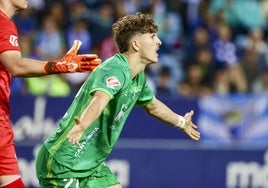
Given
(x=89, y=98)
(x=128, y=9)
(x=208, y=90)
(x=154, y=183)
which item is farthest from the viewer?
(x=128, y=9)

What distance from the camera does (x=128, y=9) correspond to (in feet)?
51.2

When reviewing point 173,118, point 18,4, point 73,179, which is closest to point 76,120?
point 73,179

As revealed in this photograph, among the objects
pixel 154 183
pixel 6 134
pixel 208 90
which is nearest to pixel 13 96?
pixel 154 183

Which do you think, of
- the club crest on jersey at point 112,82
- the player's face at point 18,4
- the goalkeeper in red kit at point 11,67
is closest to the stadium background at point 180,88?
the goalkeeper in red kit at point 11,67

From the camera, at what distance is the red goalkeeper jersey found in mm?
7207

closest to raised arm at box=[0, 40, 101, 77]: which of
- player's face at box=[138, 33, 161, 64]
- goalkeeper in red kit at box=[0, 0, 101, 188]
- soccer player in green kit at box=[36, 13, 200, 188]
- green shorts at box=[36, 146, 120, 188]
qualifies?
goalkeeper in red kit at box=[0, 0, 101, 188]

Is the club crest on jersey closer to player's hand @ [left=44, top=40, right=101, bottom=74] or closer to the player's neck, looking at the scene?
the player's neck

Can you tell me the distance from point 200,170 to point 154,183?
2.06 feet

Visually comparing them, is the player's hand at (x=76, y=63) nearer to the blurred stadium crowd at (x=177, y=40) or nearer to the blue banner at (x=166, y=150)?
the blue banner at (x=166, y=150)

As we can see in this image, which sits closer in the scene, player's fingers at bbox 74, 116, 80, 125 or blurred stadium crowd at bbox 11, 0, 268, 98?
player's fingers at bbox 74, 116, 80, 125

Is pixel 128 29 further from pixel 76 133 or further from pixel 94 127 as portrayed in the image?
pixel 76 133

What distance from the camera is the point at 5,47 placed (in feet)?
23.6

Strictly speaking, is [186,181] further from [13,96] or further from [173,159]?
[13,96]

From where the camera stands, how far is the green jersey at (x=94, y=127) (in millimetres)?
7105
